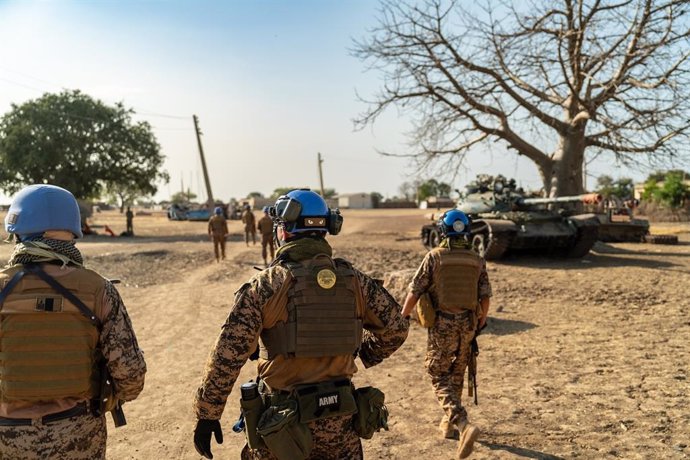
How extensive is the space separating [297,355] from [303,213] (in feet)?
2.23

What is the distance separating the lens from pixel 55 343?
2.42 meters

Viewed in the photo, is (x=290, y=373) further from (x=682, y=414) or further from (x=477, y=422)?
(x=682, y=414)

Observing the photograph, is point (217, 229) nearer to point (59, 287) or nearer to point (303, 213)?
point (303, 213)

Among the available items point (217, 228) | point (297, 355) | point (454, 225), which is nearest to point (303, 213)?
point (297, 355)

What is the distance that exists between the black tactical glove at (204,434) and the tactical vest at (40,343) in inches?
20.7

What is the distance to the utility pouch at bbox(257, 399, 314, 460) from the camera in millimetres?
2455

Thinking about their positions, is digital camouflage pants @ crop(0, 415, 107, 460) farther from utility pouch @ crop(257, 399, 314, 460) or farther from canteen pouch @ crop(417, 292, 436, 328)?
canteen pouch @ crop(417, 292, 436, 328)

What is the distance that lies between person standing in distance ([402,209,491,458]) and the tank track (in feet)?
36.7

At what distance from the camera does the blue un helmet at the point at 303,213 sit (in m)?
2.77

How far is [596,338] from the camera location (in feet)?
24.5

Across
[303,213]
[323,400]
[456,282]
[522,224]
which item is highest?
[303,213]

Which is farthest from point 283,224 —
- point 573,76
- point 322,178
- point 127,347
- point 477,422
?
point 322,178

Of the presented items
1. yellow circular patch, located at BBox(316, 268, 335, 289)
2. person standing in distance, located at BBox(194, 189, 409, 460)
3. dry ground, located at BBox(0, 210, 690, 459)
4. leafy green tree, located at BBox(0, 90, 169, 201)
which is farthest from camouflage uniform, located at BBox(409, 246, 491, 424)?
leafy green tree, located at BBox(0, 90, 169, 201)

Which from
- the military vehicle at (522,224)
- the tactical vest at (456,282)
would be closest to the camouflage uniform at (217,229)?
the military vehicle at (522,224)
